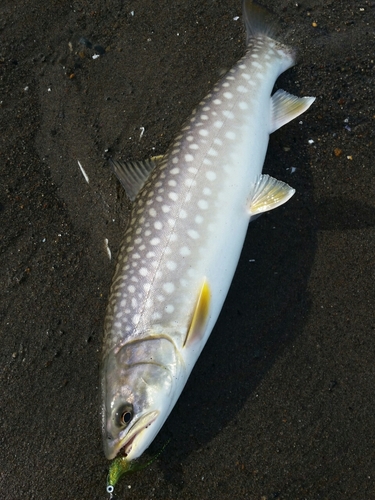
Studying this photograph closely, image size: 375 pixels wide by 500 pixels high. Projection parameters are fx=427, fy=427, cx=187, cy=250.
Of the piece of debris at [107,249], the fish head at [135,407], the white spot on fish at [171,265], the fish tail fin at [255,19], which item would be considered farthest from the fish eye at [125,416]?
the fish tail fin at [255,19]

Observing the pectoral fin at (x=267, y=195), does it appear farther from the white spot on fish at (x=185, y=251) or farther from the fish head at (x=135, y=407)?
the fish head at (x=135, y=407)

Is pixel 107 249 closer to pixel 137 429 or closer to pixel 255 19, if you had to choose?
pixel 137 429

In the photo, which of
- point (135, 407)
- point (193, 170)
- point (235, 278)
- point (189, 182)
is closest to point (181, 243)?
point (189, 182)

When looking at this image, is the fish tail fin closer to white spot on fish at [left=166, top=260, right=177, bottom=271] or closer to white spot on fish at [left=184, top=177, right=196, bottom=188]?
white spot on fish at [left=184, top=177, right=196, bottom=188]

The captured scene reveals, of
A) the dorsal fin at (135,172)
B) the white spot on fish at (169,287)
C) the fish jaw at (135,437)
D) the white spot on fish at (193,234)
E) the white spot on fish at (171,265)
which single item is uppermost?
the dorsal fin at (135,172)

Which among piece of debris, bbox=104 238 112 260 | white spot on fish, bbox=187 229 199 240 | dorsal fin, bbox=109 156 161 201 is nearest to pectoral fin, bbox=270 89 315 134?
dorsal fin, bbox=109 156 161 201

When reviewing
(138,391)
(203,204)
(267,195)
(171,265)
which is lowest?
(138,391)
